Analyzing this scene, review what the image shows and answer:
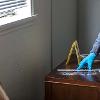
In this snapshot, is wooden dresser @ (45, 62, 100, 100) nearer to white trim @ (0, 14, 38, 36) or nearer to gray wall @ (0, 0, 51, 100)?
gray wall @ (0, 0, 51, 100)

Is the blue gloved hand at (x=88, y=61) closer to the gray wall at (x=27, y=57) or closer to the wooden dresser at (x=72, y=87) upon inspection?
the wooden dresser at (x=72, y=87)

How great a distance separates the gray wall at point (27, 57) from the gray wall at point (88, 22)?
566 mm

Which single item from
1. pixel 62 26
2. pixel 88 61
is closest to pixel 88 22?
pixel 62 26

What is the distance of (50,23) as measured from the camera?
2.37 m

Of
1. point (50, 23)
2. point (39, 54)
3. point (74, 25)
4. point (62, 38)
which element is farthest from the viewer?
point (74, 25)

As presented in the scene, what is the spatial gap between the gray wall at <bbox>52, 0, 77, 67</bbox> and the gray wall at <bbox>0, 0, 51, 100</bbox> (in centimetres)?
11

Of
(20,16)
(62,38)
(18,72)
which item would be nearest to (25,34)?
(20,16)

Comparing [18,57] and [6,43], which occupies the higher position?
[6,43]

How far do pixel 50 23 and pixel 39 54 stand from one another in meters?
0.30

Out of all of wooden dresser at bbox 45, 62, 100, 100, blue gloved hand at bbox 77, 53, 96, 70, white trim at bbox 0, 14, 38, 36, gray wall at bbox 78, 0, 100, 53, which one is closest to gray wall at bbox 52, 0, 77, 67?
gray wall at bbox 78, 0, 100, 53

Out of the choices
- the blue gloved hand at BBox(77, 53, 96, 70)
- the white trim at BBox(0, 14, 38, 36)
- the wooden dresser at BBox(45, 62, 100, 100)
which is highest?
the white trim at BBox(0, 14, 38, 36)

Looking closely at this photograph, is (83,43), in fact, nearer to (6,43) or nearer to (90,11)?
(90,11)

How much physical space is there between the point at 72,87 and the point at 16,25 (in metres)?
0.53

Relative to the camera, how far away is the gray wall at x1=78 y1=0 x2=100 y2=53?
2748mm
